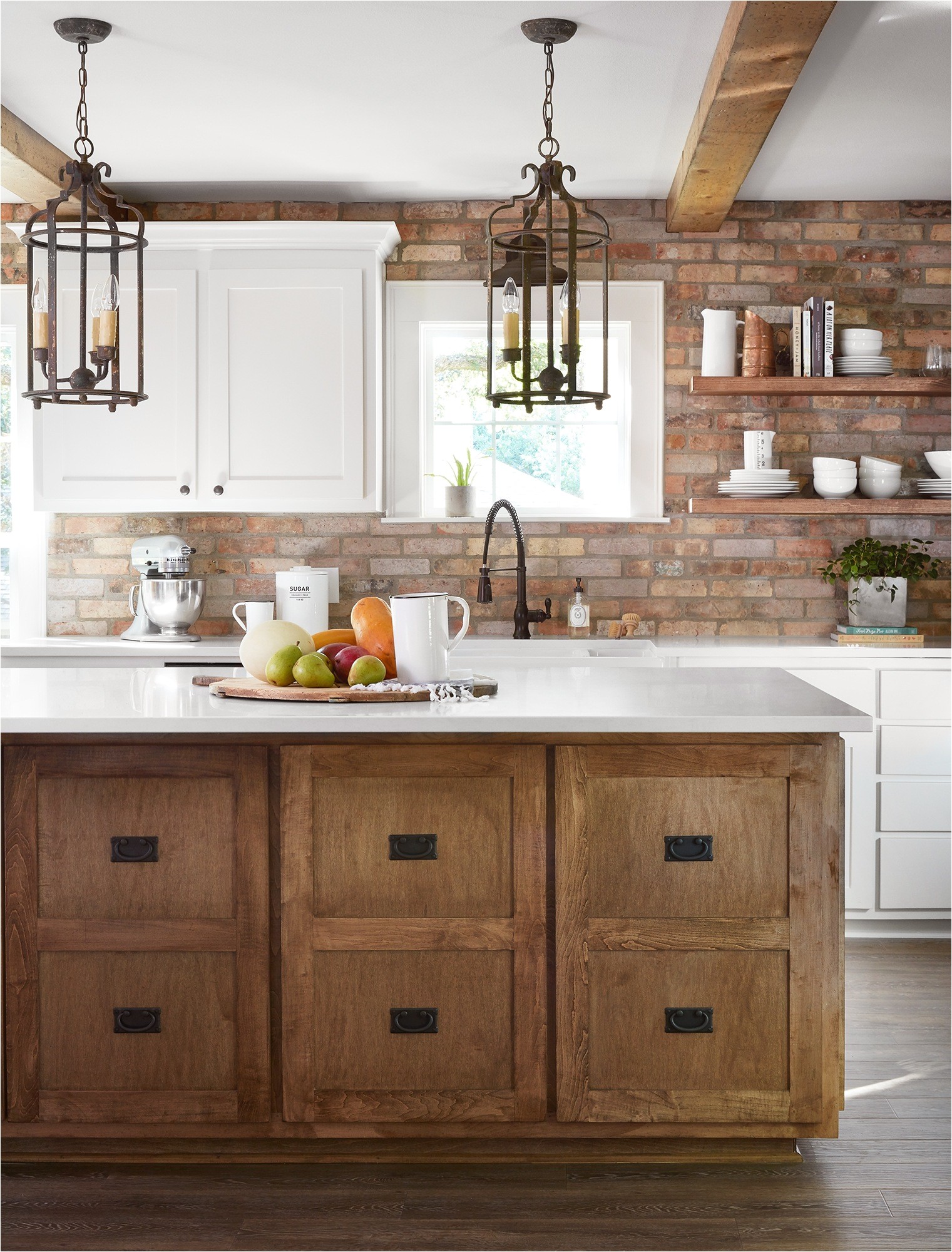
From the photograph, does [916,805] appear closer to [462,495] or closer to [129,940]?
[462,495]

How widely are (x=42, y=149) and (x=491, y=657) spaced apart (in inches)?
89.2

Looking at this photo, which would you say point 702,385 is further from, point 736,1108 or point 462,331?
point 736,1108

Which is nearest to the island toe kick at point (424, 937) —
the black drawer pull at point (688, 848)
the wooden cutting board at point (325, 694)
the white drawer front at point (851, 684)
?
the black drawer pull at point (688, 848)

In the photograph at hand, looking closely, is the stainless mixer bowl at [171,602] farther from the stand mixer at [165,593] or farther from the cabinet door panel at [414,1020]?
the cabinet door panel at [414,1020]

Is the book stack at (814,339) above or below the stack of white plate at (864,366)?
above

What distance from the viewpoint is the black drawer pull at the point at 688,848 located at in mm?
2127

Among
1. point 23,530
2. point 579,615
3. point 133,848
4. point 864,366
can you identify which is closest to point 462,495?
point 579,615

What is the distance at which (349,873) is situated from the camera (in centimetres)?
214

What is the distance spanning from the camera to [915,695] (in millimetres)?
3820

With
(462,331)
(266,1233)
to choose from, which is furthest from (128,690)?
(462,331)

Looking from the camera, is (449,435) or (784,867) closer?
(784,867)

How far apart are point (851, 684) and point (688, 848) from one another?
1.92 m

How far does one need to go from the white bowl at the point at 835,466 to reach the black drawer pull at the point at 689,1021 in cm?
271

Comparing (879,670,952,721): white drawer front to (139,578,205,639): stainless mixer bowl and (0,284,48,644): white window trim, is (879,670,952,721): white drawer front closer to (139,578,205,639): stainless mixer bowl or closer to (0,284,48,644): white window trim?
(139,578,205,639): stainless mixer bowl
